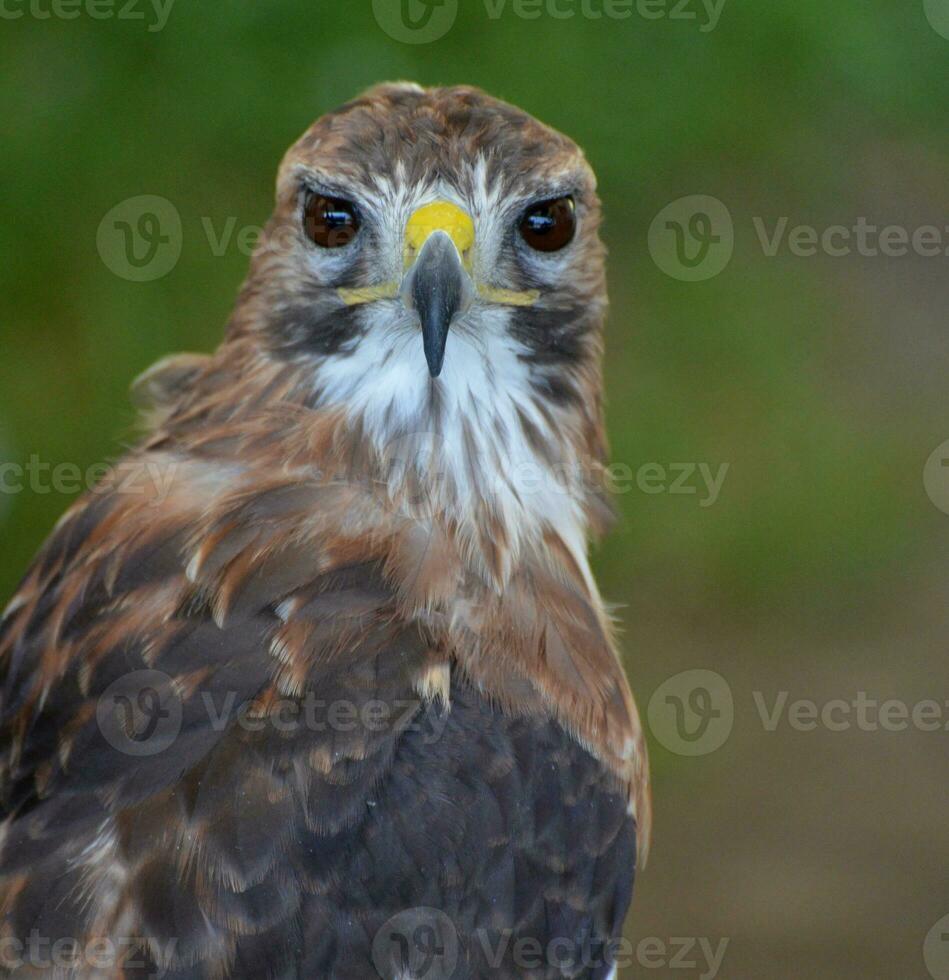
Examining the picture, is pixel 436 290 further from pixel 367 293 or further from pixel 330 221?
pixel 330 221

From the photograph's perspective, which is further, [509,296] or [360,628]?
[509,296]

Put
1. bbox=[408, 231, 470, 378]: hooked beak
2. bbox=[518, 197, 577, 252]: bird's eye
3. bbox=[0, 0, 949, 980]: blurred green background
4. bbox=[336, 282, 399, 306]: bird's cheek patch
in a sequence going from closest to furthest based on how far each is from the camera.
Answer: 1. bbox=[408, 231, 470, 378]: hooked beak
2. bbox=[336, 282, 399, 306]: bird's cheek patch
3. bbox=[518, 197, 577, 252]: bird's eye
4. bbox=[0, 0, 949, 980]: blurred green background

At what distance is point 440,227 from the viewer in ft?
9.96

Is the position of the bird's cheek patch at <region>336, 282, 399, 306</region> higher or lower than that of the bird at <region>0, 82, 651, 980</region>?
higher

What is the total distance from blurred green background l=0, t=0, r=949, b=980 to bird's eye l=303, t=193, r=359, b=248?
2.40m

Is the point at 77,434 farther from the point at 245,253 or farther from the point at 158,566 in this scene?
the point at 158,566

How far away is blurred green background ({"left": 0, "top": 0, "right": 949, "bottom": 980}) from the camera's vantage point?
5.80 metres

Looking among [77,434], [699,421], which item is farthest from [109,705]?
[699,421]

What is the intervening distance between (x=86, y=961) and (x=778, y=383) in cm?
528

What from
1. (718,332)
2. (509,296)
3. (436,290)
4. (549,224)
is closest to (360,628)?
(436,290)

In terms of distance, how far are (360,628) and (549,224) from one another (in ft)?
3.37

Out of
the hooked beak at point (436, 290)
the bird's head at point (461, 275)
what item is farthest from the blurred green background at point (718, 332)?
the hooked beak at point (436, 290)

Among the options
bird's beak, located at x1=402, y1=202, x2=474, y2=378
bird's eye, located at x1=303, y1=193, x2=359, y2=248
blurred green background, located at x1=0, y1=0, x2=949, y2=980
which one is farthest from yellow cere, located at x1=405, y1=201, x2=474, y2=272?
blurred green background, located at x1=0, y1=0, x2=949, y2=980

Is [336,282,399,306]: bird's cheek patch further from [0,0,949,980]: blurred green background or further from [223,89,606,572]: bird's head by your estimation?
[0,0,949,980]: blurred green background
